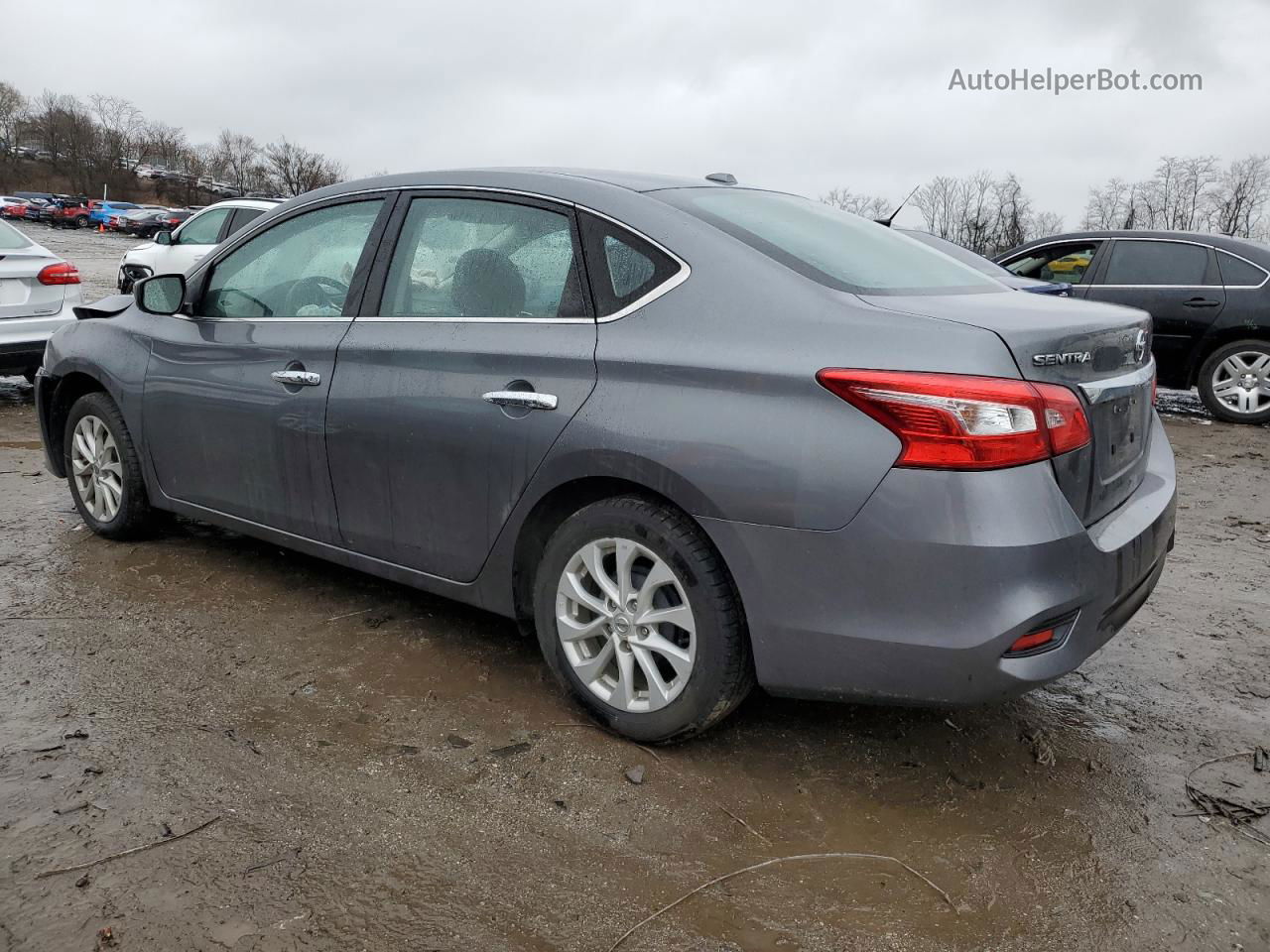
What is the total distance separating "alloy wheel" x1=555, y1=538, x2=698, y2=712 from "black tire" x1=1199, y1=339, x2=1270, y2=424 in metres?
7.85

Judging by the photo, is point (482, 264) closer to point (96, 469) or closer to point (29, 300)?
point (96, 469)

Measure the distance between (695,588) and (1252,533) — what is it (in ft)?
13.5

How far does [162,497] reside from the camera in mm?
4422

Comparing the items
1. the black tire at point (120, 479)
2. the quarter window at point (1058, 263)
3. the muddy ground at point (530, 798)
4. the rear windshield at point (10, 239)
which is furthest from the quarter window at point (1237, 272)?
the rear windshield at point (10, 239)

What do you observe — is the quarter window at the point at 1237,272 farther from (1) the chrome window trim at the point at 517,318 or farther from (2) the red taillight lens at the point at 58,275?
(2) the red taillight lens at the point at 58,275

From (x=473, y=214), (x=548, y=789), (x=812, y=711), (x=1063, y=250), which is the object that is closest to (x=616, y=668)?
(x=548, y=789)

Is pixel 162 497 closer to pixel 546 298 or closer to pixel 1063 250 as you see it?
pixel 546 298

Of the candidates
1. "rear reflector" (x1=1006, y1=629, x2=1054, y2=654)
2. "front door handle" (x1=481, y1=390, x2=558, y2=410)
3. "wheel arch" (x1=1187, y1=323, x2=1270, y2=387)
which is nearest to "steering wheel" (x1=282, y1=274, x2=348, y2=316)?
"front door handle" (x1=481, y1=390, x2=558, y2=410)

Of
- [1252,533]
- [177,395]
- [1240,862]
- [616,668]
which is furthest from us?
[1252,533]

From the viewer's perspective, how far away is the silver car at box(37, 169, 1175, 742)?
2455mm

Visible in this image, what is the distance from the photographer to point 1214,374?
29.5ft

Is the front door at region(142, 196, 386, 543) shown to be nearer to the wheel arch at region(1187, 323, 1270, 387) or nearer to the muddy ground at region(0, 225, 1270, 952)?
the muddy ground at region(0, 225, 1270, 952)

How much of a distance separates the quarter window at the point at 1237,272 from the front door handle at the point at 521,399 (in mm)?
8039

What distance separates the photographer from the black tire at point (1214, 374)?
883cm
